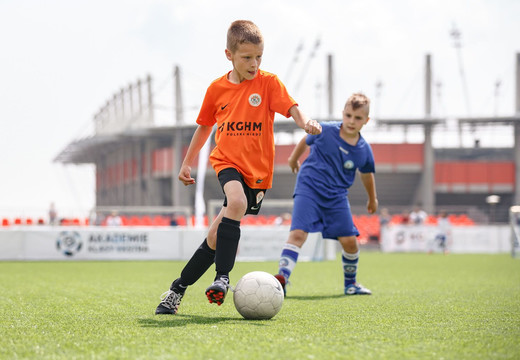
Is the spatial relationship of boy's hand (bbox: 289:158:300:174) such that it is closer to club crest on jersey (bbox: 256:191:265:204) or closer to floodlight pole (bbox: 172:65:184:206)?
club crest on jersey (bbox: 256:191:265:204)

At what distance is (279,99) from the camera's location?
5059mm

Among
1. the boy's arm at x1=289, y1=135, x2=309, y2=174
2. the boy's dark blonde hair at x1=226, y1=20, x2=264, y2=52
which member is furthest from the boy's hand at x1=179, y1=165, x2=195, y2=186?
the boy's arm at x1=289, y1=135, x2=309, y2=174

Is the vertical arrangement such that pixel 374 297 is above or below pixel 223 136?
below

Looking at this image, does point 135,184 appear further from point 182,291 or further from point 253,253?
point 182,291

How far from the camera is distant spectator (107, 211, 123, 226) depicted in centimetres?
2181

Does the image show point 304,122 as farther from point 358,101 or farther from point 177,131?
point 177,131

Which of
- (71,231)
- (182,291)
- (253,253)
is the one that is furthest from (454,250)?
(182,291)

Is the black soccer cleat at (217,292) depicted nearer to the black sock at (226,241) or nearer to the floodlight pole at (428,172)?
the black sock at (226,241)

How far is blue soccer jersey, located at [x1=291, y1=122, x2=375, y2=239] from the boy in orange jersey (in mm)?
2217

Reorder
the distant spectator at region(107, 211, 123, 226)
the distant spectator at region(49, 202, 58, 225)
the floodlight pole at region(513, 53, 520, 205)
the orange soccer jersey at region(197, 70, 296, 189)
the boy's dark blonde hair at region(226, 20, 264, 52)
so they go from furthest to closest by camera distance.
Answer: the floodlight pole at region(513, 53, 520, 205) → the distant spectator at region(49, 202, 58, 225) → the distant spectator at region(107, 211, 123, 226) → the orange soccer jersey at region(197, 70, 296, 189) → the boy's dark blonde hair at region(226, 20, 264, 52)

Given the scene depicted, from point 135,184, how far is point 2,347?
191 feet

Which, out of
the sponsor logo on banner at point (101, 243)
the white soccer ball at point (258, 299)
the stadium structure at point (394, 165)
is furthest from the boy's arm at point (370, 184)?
the stadium structure at point (394, 165)

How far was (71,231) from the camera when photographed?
63.7ft

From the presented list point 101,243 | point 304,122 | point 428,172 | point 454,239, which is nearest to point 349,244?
point 304,122
